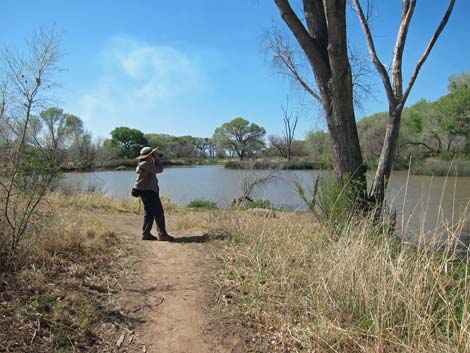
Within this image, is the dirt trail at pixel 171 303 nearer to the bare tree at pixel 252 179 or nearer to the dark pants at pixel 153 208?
the dark pants at pixel 153 208

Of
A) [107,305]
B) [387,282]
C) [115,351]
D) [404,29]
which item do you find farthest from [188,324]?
[404,29]

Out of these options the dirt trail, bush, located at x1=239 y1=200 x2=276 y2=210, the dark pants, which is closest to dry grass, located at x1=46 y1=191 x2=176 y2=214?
bush, located at x1=239 y1=200 x2=276 y2=210

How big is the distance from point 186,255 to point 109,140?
73.8 meters

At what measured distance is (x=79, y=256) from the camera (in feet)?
13.9

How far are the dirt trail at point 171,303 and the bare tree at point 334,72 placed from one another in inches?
121

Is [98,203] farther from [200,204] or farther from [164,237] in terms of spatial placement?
[164,237]

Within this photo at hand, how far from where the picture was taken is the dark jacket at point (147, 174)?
5816mm

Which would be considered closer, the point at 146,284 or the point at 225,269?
the point at 146,284

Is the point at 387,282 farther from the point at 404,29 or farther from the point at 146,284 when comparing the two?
the point at 404,29

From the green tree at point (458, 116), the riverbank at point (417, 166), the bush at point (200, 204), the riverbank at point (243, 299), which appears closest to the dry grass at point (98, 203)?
the bush at point (200, 204)

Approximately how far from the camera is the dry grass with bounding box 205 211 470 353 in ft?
7.78

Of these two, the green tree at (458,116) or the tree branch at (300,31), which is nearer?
the tree branch at (300,31)

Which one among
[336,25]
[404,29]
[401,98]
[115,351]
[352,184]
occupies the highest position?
[404,29]

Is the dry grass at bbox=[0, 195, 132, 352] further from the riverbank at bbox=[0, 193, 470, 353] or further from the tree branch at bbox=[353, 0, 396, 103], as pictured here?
the tree branch at bbox=[353, 0, 396, 103]
